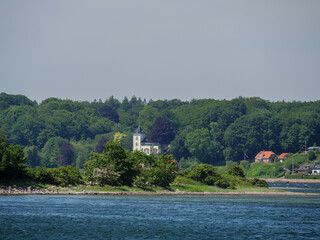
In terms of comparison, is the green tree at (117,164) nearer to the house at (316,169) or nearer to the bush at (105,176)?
the bush at (105,176)

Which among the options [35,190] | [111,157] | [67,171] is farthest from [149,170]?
[35,190]

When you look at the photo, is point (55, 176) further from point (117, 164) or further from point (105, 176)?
point (117, 164)

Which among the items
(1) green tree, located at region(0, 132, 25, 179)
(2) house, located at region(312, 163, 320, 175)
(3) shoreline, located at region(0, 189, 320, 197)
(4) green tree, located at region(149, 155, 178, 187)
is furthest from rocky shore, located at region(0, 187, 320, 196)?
(2) house, located at region(312, 163, 320, 175)

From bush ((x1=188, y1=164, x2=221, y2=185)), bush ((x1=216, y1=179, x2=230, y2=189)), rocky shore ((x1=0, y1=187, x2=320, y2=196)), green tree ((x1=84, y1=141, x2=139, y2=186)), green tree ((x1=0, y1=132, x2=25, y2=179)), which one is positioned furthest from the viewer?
bush ((x1=188, y1=164, x2=221, y2=185))

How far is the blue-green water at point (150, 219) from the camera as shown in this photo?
5544 centimetres

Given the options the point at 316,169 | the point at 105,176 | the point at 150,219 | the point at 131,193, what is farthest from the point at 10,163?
the point at 316,169

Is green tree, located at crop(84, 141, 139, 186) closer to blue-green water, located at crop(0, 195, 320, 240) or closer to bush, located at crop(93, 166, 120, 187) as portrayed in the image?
bush, located at crop(93, 166, 120, 187)

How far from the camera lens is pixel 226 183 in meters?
115

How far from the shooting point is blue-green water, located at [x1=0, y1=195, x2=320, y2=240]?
55438 mm

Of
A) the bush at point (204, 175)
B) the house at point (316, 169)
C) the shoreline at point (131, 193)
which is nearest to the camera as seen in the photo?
the shoreline at point (131, 193)

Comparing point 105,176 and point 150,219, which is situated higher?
point 105,176

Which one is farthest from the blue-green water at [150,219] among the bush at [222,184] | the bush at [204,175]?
the bush at [204,175]

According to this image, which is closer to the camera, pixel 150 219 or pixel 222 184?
pixel 150 219

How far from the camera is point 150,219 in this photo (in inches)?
2576
